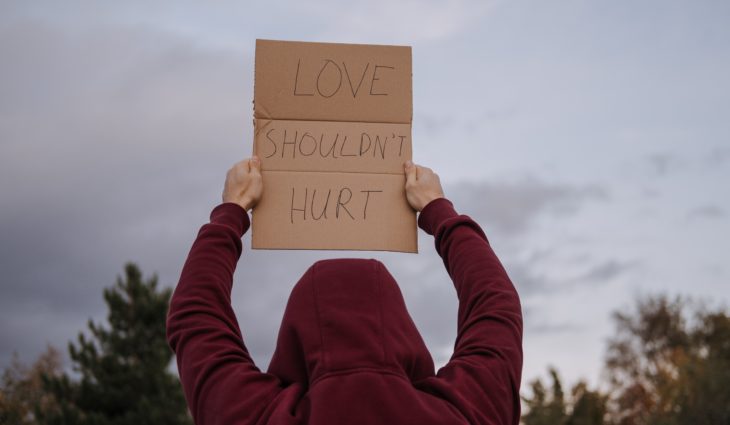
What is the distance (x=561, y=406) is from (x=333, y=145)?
118 ft

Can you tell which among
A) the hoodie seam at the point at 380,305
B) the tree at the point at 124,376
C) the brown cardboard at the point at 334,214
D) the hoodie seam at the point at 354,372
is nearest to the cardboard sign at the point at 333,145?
the brown cardboard at the point at 334,214

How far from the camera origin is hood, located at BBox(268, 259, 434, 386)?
221 centimetres

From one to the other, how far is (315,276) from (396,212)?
0.92 meters

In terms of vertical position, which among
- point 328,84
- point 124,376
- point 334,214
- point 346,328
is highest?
point 124,376

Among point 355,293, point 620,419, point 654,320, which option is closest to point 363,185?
point 355,293

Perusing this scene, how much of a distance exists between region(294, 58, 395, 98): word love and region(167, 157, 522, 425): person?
91 cm

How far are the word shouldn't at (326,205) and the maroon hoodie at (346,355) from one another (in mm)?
605

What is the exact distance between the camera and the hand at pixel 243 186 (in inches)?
122

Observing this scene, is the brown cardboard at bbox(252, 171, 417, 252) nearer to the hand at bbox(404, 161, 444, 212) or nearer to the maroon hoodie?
the hand at bbox(404, 161, 444, 212)

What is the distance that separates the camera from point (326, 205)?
3289mm

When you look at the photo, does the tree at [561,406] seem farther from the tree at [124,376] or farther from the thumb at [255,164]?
the thumb at [255,164]

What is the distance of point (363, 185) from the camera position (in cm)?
332

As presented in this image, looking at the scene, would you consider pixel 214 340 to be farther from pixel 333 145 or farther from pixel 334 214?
pixel 333 145

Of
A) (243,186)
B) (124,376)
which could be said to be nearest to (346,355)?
(243,186)
